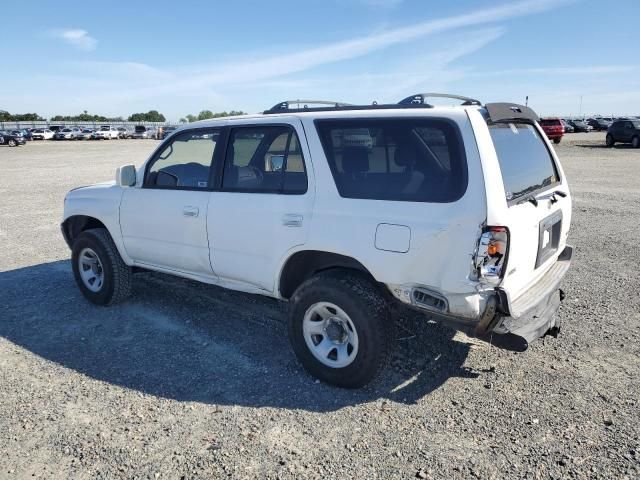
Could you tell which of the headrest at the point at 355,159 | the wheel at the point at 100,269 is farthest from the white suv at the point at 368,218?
the wheel at the point at 100,269

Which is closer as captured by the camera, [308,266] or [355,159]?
[355,159]

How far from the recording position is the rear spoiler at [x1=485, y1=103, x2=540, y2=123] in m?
3.26

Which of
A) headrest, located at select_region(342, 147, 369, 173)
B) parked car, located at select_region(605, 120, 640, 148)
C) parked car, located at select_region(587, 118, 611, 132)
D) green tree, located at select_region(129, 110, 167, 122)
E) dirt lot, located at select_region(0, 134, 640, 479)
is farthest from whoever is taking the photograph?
green tree, located at select_region(129, 110, 167, 122)

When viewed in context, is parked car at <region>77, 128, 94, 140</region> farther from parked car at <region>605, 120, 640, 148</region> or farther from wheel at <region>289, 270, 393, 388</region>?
wheel at <region>289, 270, 393, 388</region>

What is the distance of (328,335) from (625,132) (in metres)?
33.1

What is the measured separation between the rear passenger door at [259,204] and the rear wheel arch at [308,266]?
10 cm

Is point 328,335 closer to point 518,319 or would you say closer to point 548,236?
point 518,319

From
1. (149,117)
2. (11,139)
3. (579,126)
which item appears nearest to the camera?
(11,139)

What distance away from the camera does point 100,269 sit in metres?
5.22

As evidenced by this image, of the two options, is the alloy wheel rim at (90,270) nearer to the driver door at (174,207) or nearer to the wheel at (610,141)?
the driver door at (174,207)

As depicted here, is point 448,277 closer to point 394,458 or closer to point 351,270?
point 351,270

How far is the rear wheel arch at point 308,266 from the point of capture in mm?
3498

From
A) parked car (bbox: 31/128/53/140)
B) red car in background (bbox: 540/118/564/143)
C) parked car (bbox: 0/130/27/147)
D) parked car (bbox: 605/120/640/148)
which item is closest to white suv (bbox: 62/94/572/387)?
parked car (bbox: 605/120/640/148)

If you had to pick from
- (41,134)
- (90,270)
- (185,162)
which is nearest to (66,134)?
(41,134)
